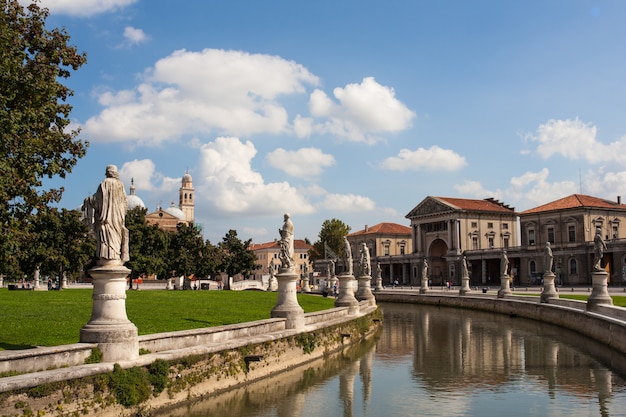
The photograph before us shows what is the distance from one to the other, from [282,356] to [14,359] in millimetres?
9937

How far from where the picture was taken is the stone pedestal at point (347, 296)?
30844 mm

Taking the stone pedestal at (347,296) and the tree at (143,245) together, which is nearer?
the stone pedestal at (347,296)

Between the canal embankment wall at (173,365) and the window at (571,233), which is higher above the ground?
the window at (571,233)

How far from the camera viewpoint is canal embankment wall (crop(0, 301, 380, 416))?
11.0 meters

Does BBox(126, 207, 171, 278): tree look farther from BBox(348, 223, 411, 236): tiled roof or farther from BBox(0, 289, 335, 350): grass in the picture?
BBox(348, 223, 411, 236): tiled roof

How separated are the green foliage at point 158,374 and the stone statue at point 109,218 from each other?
7.95 feet

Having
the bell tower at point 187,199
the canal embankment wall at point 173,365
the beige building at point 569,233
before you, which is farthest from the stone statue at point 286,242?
the bell tower at point 187,199

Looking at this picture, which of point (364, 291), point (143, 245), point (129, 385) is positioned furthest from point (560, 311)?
point (143, 245)

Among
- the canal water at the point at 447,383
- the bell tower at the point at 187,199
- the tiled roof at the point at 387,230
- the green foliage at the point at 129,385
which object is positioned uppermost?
the bell tower at the point at 187,199

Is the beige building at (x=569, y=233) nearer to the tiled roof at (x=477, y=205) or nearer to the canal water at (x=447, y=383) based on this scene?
the tiled roof at (x=477, y=205)

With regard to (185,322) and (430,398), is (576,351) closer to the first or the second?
(430,398)

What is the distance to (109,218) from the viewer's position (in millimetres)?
13453

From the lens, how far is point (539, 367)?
22.0 m

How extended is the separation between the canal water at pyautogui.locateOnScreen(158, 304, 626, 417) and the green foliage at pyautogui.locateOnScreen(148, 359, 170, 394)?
1.92 feet
